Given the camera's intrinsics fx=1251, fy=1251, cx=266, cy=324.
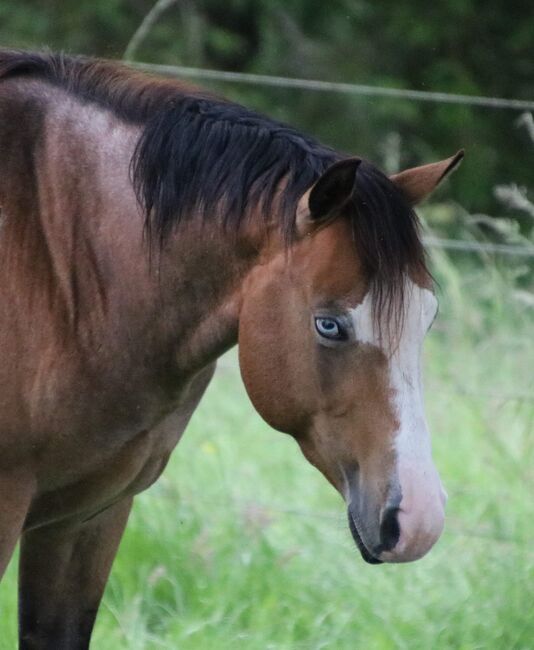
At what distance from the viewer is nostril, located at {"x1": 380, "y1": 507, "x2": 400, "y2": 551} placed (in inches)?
88.8

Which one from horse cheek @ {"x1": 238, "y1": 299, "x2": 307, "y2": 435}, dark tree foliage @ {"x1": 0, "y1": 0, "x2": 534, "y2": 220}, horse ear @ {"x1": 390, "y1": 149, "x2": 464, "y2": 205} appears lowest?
dark tree foliage @ {"x1": 0, "y1": 0, "x2": 534, "y2": 220}

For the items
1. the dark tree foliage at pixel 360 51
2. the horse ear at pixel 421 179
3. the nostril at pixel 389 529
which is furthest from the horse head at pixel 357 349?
the dark tree foliage at pixel 360 51

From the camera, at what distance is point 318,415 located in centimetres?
239

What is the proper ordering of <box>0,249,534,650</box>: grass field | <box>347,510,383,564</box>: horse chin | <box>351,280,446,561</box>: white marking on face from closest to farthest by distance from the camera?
<box>351,280,446,561</box>: white marking on face
<box>347,510,383,564</box>: horse chin
<box>0,249,534,650</box>: grass field

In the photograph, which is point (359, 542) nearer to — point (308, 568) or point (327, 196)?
point (327, 196)

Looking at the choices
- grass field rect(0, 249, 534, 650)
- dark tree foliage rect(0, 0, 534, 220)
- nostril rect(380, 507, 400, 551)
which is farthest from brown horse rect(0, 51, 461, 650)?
dark tree foliage rect(0, 0, 534, 220)

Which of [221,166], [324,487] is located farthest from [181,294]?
[324,487]

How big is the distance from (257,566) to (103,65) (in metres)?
1.65

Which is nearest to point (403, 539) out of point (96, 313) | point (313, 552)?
point (96, 313)

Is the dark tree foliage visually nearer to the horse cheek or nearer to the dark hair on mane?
the dark hair on mane

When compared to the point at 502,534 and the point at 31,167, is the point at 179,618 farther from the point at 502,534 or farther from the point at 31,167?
the point at 31,167

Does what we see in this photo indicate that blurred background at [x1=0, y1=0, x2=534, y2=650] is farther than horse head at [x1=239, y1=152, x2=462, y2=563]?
Yes

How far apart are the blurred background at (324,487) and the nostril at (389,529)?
0.31m

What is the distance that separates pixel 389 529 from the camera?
7.46 ft
